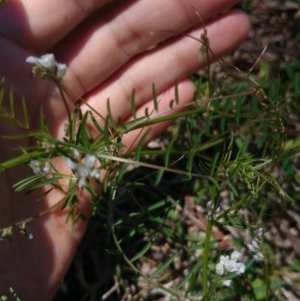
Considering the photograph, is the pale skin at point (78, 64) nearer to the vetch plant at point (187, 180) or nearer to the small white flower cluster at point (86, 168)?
the vetch plant at point (187, 180)

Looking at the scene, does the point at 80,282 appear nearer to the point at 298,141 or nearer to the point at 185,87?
the point at 185,87

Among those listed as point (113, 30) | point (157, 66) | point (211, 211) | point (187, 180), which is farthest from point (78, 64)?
point (211, 211)

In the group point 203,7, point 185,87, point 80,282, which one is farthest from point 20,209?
point 203,7

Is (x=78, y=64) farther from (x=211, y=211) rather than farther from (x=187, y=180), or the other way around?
(x=211, y=211)

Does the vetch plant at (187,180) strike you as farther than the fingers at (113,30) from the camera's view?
No

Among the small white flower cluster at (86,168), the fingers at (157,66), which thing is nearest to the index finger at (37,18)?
the fingers at (157,66)

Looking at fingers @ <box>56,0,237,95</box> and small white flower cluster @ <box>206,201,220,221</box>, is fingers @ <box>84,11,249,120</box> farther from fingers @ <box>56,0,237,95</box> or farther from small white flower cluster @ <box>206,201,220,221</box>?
small white flower cluster @ <box>206,201,220,221</box>
